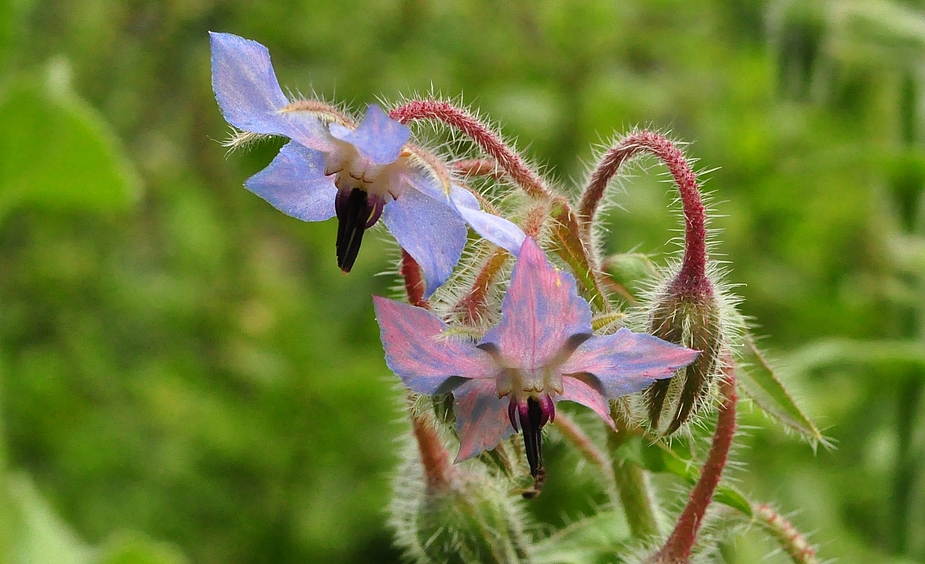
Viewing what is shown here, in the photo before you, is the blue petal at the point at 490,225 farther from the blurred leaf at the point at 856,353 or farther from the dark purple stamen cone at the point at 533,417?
the blurred leaf at the point at 856,353

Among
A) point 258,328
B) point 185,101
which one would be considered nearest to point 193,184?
point 185,101

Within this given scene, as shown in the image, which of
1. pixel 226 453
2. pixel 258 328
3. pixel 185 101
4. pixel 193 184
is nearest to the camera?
pixel 226 453

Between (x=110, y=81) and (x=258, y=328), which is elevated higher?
(x=110, y=81)

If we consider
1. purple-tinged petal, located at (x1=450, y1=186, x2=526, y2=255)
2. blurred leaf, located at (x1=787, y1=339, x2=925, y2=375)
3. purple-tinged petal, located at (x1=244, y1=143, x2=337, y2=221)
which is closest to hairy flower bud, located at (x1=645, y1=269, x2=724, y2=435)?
purple-tinged petal, located at (x1=450, y1=186, x2=526, y2=255)

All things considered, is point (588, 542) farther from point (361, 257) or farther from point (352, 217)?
point (361, 257)

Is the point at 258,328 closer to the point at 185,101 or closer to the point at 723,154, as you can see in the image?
the point at 185,101

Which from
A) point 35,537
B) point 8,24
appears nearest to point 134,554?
point 35,537
